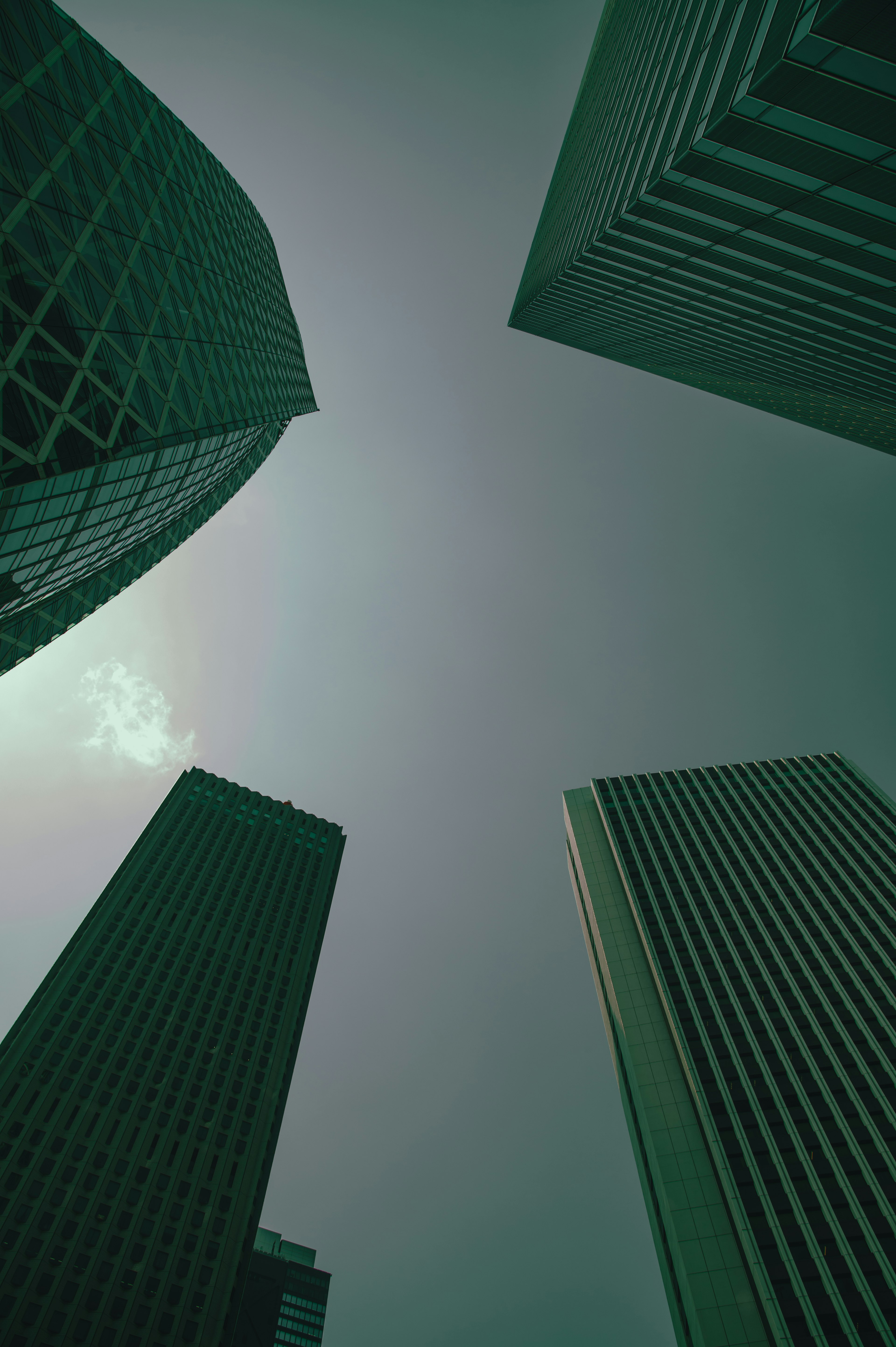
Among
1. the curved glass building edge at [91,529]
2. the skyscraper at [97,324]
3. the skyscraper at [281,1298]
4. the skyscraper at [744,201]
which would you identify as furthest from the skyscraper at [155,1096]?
the skyscraper at [744,201]

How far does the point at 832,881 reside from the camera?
225 feet

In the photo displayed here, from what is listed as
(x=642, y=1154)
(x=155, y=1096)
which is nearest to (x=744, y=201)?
(x=642, y=1154)

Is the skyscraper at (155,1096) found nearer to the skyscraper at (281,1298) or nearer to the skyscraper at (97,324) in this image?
the skyscraper at (281,1298)

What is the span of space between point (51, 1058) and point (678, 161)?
86.5 meters

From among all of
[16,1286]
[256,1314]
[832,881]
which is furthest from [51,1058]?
[832,881]

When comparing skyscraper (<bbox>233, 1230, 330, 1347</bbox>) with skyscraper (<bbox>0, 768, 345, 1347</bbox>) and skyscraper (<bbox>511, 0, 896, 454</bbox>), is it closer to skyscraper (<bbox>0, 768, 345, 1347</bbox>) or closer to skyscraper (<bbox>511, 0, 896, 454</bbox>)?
skyscraper (<bbox>0, 768, 345, 1347</bbox>)

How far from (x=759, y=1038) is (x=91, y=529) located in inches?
2529

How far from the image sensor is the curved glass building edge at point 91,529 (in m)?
25.9

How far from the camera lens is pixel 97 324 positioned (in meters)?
26.8

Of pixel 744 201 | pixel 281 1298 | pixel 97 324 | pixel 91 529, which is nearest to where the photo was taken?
pixel 744 201

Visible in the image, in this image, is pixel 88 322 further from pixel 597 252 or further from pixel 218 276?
pixel 597 252

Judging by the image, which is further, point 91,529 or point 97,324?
point 91,529

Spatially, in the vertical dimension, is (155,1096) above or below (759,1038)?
above

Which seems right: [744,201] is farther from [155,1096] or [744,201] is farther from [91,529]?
[155,1096]
